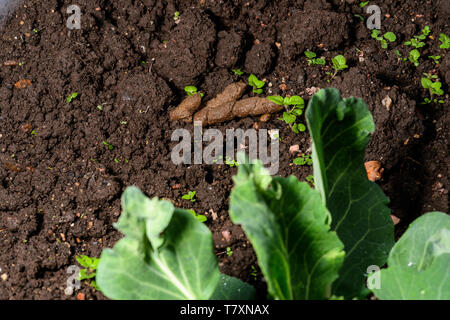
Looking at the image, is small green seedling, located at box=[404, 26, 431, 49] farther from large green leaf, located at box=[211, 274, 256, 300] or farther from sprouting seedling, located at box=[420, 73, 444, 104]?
large green leaf, located at box=[211, 274, 256, 300]

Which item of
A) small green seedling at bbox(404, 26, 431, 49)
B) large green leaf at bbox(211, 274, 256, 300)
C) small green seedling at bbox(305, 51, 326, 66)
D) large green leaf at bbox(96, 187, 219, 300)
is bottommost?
large green leaf at bbox(211, 274, 256, 300)

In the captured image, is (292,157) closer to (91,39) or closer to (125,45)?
(125,45)

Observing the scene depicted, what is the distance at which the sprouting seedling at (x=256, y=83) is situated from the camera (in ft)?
7.92

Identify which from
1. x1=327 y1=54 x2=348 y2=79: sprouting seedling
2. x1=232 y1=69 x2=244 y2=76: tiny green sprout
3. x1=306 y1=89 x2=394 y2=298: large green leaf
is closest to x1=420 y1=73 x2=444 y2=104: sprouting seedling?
x1=327 y1=54 x2=348 y2=79: sprouting seedling

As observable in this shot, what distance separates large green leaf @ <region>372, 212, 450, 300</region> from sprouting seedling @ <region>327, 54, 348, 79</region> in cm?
108

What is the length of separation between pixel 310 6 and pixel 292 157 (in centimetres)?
89

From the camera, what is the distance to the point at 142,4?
99.4 inches

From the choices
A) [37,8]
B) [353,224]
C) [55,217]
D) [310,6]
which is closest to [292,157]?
[353,224]

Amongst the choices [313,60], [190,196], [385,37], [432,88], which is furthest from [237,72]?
[432,88]

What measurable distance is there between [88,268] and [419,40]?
6.61 ft

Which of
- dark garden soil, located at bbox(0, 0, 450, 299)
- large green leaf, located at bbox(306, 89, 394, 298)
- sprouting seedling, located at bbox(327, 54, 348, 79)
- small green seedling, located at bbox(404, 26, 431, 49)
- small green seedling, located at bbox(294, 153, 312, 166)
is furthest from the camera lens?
small green seedling, located at bbox(404, 26, 431, 49)

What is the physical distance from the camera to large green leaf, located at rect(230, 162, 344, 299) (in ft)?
4.00

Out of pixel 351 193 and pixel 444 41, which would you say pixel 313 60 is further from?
pixel 351 193

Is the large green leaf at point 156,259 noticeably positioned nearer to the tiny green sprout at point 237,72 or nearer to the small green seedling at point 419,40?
the tiny green sprout at point 237,72
